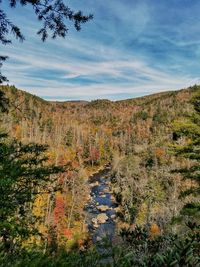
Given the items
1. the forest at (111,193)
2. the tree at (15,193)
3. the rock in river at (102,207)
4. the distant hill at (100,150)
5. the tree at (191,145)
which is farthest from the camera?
the rock in river at (102,207)

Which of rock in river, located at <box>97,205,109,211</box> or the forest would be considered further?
rock in river, located at <box>97,205,109,211</box>

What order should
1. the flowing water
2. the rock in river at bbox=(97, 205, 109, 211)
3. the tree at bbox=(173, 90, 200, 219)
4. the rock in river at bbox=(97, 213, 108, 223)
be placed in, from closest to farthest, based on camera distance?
the tree at bbox=(173, 90, 200, 219) < the flowing water < the rock in river at bbox=(97, 213, 108, 223) < the rock in river at bbox=(97, 205, 109, 211)

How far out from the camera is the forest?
562 cm

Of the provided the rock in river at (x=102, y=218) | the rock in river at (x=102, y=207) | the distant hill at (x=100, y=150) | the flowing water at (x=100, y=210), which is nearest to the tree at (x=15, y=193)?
the distant hill at (x=100, y=150)

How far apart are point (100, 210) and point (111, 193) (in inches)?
464

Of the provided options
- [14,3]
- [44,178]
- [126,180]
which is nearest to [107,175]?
[126,180]

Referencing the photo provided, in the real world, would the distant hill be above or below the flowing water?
above

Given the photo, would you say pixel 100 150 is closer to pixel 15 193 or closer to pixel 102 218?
pixel 102 218

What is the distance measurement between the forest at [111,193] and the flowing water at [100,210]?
113 centimetres

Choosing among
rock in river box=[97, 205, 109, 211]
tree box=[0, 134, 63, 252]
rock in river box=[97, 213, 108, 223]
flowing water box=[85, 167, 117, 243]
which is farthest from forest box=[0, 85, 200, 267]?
rock in river box=[97, 205, 109, 211]

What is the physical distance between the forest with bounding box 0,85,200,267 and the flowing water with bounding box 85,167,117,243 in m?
1.13

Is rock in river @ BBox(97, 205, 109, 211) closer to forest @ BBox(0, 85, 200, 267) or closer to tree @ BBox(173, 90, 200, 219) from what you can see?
forest @ BBox(0, 85, 200, 267)

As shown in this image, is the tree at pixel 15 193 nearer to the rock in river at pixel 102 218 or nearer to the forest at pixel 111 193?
the forest at pixel 111 193

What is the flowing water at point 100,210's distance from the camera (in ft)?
160
